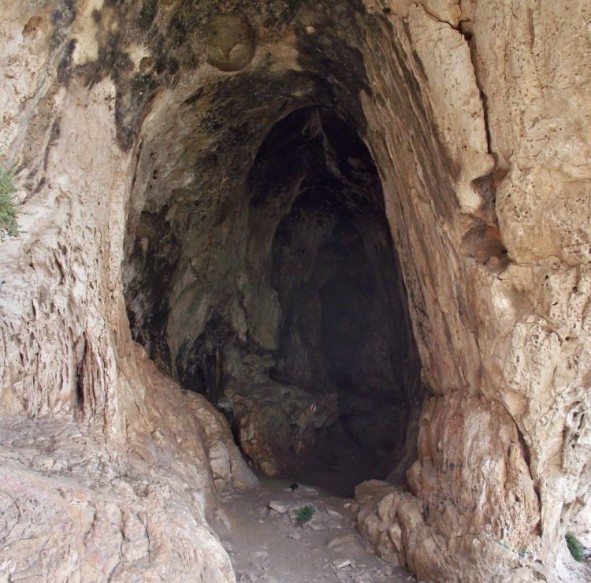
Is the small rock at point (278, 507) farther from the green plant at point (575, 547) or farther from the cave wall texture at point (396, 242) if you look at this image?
the green plant at point (575, 547)

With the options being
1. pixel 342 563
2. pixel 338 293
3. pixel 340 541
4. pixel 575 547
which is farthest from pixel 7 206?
pixel 338 293

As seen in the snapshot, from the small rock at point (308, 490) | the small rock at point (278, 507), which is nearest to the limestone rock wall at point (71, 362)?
the small rock at point (278, 507)

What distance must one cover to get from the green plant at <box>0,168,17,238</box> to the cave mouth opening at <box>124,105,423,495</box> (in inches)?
125

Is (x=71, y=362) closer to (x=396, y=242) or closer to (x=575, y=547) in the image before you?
(x=396, y=242)

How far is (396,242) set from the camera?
830 cm

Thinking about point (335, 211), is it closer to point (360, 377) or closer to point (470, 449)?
point (360, 377)

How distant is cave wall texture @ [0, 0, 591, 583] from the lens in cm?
496

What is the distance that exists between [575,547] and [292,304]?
→ 8475 millimetres

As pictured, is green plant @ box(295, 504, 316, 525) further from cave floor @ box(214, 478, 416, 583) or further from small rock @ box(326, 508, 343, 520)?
small rock @ box(326, 508, 343, 520)

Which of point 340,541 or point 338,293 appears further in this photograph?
point 338,293

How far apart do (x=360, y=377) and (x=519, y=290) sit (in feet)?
30.6

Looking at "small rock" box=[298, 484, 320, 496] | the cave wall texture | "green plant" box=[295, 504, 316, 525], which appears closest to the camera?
the cave wall texture

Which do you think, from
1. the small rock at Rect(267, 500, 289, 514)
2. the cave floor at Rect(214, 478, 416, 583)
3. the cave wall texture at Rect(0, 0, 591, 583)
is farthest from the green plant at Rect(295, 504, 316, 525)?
the cave wall texture at Rect(0, 0, 591, 583)

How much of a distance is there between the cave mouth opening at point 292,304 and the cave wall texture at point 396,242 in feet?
3.41
